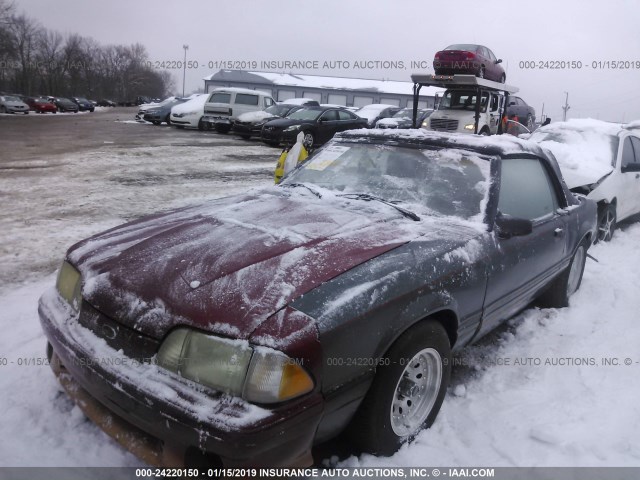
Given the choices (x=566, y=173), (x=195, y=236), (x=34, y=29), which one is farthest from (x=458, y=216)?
(x=34, y=29)

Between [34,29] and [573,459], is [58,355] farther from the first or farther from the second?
[34,29]

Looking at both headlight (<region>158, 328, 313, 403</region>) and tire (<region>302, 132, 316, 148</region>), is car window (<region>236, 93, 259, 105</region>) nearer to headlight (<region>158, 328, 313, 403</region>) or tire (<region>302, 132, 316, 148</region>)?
tire (<region>302, 132, 316, 148</region>)

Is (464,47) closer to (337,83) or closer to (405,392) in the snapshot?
(405,392)

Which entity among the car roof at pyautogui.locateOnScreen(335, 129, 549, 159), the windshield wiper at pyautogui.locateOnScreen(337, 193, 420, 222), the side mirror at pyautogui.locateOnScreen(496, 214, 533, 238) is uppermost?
the car roof at pyautogui.locateOnScreen(335, 129, 549, 159)

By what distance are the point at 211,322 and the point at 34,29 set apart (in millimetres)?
71767

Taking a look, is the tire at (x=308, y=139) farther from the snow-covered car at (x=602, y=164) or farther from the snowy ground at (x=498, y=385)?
the snowy ground at (x=498, y=385)

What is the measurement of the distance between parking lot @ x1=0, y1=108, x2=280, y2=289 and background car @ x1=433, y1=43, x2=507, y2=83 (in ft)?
17.5

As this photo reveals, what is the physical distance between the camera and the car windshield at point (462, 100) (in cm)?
1382

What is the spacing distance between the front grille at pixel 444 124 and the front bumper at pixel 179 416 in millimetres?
12731

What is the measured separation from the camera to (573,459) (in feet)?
→ 8.05

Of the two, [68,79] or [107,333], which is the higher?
[68,79]

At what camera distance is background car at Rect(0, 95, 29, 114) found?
32969 millimetres

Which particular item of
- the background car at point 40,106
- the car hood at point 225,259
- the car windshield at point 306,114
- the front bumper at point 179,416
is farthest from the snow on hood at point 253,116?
the background car at point 40,106

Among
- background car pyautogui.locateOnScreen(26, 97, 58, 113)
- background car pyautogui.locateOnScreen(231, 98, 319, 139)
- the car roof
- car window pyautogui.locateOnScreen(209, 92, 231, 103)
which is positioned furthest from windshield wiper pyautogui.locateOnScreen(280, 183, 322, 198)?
background car pyautogui.locateOnScreen(26, 97, 58, 113)
